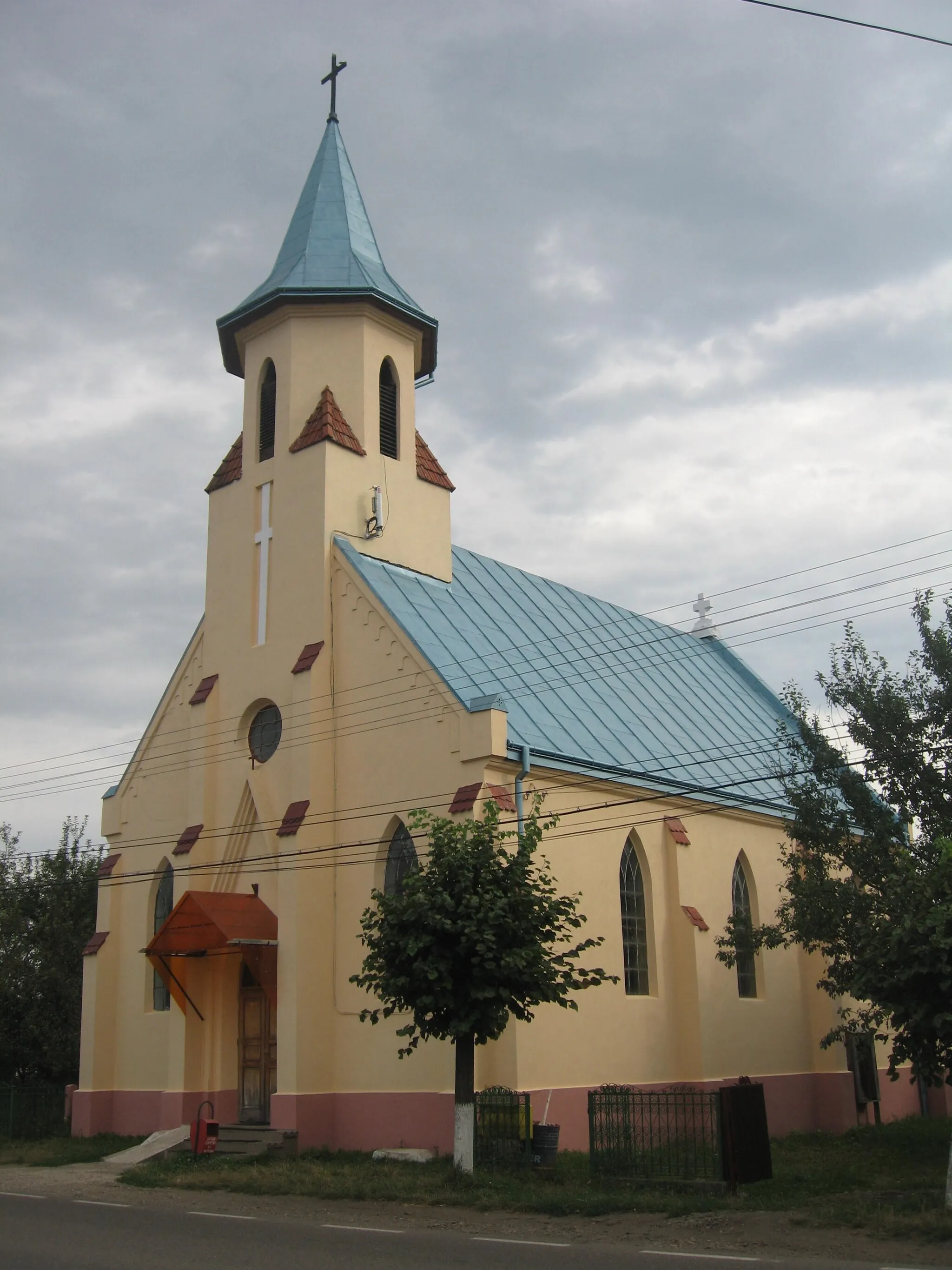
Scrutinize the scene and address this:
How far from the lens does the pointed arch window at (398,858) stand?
22094mm

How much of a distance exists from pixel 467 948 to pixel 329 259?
16.6m

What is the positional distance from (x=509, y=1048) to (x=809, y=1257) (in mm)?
8964

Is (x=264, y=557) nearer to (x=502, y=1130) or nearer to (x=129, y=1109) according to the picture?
(x=129, y=1109)

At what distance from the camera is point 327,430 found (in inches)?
993

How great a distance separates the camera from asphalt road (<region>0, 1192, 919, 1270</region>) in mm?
10992

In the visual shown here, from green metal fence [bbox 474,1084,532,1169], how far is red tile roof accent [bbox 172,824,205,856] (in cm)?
863

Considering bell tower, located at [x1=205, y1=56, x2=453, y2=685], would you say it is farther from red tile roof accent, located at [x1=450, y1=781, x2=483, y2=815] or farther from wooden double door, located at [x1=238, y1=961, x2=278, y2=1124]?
wooden double door, located at [x1=238, y1=961, x2=278, y2=1124]

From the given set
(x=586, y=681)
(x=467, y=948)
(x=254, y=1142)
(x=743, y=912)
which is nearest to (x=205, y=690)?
(x=586, y=681)

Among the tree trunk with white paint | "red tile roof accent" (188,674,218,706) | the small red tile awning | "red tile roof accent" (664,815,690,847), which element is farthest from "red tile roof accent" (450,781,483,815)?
"red tile roof accent" (188,674,218,706)

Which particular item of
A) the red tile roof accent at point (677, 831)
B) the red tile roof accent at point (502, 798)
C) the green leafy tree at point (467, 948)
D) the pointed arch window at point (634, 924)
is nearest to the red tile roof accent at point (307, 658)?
the red tile roof accent at point (502, 798)

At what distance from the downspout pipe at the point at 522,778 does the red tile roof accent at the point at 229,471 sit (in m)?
9.58

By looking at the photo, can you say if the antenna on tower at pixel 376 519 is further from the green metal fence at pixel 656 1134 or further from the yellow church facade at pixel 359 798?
the green metal fence at pixel 656 1134

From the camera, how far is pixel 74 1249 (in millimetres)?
12031

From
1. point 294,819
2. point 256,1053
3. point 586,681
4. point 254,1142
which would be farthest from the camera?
point 586,681
